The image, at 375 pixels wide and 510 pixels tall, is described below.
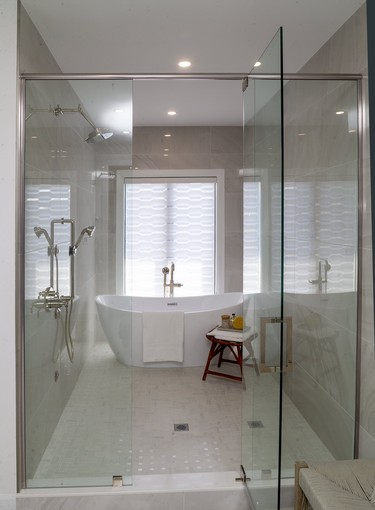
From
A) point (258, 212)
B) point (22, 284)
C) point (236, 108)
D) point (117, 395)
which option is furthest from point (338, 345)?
point (236, 108)

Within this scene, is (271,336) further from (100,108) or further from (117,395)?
(100,108)

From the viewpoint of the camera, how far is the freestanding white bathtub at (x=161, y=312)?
2.55m

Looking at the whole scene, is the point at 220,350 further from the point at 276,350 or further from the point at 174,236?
the point at 276,350

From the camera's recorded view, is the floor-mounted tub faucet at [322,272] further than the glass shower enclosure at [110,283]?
Yes

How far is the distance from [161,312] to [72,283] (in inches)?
91.2

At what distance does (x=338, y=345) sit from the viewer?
252 cm

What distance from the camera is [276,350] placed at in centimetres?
208

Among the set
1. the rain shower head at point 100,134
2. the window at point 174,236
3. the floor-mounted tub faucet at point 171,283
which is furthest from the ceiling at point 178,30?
the floor-mounted tub faucet at point 171,283

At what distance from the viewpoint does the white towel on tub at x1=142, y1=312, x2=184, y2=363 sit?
474cm

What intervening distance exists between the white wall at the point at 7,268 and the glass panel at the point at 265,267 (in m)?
1.20

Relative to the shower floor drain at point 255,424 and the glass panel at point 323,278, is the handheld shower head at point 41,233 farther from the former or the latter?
the shower floor drain at point 255,424

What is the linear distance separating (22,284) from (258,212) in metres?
1.25

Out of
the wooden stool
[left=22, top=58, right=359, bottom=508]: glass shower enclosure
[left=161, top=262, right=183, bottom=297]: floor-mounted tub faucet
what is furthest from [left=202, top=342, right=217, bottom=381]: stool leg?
[left=22, top=58, right=359, bottom=508]: glass shower enclosure

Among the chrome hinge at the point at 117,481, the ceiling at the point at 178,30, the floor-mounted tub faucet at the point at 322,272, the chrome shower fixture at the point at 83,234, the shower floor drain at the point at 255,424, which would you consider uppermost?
the ceiling at the point at 178,30
